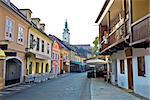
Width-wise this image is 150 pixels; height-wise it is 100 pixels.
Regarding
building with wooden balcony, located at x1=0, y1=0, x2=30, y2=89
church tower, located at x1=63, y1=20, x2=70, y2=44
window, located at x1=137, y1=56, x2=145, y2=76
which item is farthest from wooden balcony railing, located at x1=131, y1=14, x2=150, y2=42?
church tower, located at x1=63, y1=20, x2=70, y2=44

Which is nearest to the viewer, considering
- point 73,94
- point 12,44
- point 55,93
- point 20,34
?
point 73,94

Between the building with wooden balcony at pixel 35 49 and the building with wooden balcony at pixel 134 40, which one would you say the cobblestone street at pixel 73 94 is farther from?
the building with wooden balcony at pixel 35 49

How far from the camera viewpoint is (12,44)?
18.7 metres

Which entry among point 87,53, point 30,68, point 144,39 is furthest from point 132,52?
point 87,53

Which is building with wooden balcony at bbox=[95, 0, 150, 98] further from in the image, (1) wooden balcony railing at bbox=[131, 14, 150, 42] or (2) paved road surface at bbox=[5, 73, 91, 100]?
(2) paved road surface at bbox=[5, 73, 91, 100]

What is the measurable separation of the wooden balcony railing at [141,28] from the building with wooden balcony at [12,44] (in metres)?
8.53

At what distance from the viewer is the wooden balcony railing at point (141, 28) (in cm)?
860

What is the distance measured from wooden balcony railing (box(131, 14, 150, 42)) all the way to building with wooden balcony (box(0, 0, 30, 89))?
28.0 feet

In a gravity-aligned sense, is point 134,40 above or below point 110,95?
above

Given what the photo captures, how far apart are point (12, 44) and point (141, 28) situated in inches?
476

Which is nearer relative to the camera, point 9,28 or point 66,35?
point 9,28

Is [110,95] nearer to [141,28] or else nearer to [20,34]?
[141,28]

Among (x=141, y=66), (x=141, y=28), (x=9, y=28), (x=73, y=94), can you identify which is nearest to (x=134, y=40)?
(x=141, y=28)

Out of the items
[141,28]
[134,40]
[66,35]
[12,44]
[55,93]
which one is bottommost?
[55,93]
